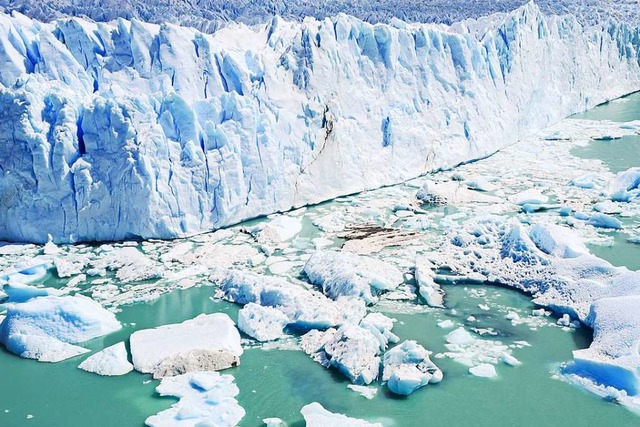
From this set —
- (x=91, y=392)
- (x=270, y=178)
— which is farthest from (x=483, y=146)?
(x=91, y=392)

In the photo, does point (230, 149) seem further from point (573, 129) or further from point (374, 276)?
point (573, 129)

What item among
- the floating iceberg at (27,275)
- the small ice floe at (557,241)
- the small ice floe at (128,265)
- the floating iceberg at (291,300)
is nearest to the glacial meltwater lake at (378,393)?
the floating iceberg at (291,300)

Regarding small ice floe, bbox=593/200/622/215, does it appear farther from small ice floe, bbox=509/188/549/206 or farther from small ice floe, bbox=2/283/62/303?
small ice floe, bbox=2/283/62/303

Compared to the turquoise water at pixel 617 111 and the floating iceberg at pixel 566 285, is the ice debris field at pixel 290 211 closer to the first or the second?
the floating iceberg at pixel 566 285

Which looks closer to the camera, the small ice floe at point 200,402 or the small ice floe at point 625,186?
the small ice floe at point 200,402

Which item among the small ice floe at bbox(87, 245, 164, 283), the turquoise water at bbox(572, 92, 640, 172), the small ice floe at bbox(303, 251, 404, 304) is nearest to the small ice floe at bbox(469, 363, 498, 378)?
the small ice floe at bbox(303, 251, 404, 304)

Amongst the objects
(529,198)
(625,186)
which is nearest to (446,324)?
(529,198)
